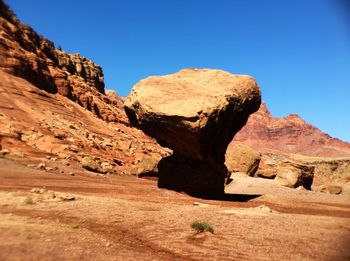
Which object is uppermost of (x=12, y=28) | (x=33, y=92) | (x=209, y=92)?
(x=12, y=28)

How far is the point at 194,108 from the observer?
1505 centimetres

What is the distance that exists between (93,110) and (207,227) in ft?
185

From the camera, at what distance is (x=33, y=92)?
Result: 4444cm

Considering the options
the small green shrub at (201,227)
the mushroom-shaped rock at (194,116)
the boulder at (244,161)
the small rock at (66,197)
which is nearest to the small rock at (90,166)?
the boulder at (244,161)

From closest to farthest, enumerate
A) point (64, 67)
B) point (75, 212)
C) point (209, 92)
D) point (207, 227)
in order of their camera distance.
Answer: point (207, 227), point (75, 212), point (209, 92), point (64, 67)

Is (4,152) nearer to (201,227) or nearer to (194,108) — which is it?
(194,108)

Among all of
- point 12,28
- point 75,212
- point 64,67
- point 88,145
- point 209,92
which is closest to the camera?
point 75,212

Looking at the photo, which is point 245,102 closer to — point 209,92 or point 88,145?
point 209,92

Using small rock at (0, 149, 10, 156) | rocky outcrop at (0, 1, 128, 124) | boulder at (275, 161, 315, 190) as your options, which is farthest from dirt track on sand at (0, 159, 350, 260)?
rocky outcrop at (0, 1, 128, 124)

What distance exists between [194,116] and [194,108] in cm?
44

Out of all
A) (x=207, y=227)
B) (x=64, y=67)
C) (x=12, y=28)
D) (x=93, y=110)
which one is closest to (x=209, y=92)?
(x=207, y=227)

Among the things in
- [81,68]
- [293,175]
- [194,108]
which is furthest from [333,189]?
[81,68]

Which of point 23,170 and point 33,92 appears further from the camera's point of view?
point 33,92

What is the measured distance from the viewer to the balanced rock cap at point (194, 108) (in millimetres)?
15109
